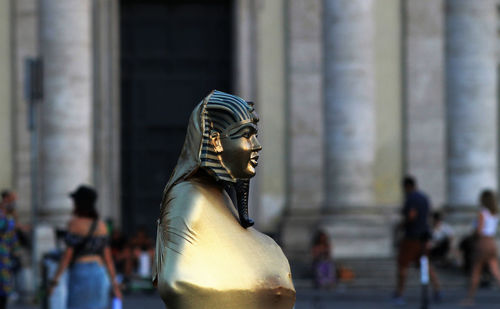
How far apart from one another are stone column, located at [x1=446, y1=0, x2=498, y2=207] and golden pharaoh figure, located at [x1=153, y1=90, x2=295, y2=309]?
16.8m

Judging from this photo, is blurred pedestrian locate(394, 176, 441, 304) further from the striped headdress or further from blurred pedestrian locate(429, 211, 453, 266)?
the striped headdress

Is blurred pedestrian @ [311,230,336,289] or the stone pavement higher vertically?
blurred pedestrian @ [311,230,336,289]

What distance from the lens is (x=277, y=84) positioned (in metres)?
20.5

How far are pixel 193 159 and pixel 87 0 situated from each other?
15687mm

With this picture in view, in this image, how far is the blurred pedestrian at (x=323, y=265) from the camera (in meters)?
17.6

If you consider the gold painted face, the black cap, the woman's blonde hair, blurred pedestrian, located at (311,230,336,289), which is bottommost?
blurred pedestrian, located at (311,230,336,289)

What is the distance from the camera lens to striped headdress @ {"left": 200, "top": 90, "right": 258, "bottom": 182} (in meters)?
3.34

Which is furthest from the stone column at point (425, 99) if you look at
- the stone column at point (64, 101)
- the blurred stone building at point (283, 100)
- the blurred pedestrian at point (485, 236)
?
the stone column at point (64, 101)

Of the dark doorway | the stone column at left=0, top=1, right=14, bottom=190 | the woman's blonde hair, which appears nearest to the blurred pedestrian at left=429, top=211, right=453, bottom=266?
the woman's blonde hair

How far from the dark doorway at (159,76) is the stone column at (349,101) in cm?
299

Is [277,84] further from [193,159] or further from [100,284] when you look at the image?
[193,159]

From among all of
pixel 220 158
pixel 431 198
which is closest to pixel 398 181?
pixel 431 198

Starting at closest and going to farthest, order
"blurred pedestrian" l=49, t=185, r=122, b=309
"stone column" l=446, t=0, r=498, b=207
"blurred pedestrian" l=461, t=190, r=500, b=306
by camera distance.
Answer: "blurred pedestrian" l=49, t=185, r=122, b=309 → "blurred pedestrian" l=461, t=190, r=500, b=306 → "stone column" l=446, t=0, r=498, b=207

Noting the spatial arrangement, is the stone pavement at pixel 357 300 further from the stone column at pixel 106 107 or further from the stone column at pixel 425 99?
the stone column at pixel 106 107
